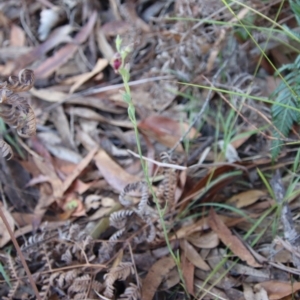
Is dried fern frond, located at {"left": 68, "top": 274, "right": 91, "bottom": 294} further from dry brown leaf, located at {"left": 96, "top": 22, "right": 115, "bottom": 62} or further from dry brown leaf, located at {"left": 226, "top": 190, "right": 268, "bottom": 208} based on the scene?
dry brown leaf, located at {"left": 96, "top": 22, "right": 115, "bottom": 62}

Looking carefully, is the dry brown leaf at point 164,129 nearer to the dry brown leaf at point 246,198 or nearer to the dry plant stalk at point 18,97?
the dry brown leaf at point 246,198

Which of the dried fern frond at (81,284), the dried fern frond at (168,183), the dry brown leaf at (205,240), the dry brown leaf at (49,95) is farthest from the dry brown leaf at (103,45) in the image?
the dried fern frond at (81,284)

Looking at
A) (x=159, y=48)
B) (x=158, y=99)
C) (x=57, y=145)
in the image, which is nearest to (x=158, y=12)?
(x=159, y=48)

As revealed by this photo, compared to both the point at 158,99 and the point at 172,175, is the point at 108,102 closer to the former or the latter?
the point at 158,99

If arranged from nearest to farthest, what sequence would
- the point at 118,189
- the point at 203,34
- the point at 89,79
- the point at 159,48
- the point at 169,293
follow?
the point at 169,293, the point at 118,189, the point at 203,34, the point at 159,48, the point at 89,79

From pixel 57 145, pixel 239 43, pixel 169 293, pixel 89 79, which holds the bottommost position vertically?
pixel 169 293

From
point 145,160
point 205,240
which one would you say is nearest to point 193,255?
point 205,240
